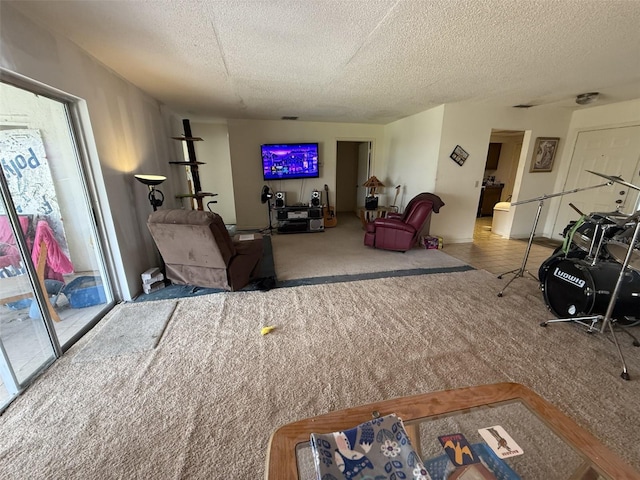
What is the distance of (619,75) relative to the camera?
2.66 metres

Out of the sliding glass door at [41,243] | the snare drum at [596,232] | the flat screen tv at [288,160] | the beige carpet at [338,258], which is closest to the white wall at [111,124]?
the sliding glass door at [41,243]

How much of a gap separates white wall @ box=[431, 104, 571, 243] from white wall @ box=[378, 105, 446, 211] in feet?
0.54

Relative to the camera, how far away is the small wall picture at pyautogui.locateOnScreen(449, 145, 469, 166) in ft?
13.6

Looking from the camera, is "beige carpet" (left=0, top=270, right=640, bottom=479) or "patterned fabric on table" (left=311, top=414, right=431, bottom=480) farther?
"beige carpet" (left=0, top=270, right=640, bottom=479)

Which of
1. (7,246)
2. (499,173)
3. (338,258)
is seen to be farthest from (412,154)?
(7,246)

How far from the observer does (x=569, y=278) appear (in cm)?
212

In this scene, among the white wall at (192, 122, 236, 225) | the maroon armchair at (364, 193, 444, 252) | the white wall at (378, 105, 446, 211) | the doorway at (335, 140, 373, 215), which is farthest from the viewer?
the doorway at (335, 140, 373, 215)

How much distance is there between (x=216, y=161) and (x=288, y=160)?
5.84 ft

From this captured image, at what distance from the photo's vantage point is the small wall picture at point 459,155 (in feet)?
13.6

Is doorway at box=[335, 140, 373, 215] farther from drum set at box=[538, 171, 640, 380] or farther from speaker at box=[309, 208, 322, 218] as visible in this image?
drum set at box=[538, 171, 640, 380]

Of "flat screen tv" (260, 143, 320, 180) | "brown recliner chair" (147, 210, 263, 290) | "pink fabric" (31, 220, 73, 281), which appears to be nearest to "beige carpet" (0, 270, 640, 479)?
"brown recliner chair" (147, 210, 263, 290)

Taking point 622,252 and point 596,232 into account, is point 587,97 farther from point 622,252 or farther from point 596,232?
point 622,252

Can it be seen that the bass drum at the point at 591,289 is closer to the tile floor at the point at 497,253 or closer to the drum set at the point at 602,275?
the drum set at the point at 602,275

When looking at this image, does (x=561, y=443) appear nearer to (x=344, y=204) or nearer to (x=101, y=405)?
(x=101, y=405)
